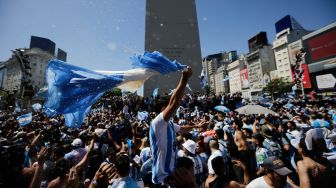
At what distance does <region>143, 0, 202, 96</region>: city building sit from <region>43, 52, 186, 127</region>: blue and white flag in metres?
21.2

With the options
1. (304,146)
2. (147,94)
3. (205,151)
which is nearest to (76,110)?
(205,151)

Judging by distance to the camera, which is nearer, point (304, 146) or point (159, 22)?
point (304, 146)

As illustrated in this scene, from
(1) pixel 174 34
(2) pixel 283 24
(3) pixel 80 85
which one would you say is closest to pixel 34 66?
(1) pixel 174 34

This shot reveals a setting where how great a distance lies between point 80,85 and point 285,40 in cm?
8660

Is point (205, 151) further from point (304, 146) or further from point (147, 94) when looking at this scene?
point (147, 94)

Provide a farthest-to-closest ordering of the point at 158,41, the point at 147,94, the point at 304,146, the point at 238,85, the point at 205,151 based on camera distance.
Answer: the point at 238,85
the point at 158,41
the point at 147,94
the point at 205,151
the point at 304,146

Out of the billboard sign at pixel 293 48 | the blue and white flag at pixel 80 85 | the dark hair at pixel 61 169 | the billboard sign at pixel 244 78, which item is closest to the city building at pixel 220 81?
the billboard sign at pixel 244 78

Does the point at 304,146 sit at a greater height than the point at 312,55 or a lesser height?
lesser

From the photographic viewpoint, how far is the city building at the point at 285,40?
7288cm

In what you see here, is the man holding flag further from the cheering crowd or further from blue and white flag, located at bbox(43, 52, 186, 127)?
blue and white flag, located at bbox(43, 52, 186, 127)

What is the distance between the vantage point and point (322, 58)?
166 ft

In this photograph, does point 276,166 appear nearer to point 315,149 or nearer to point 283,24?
point 315,149

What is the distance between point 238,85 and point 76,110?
121 m

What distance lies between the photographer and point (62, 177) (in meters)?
2.41
